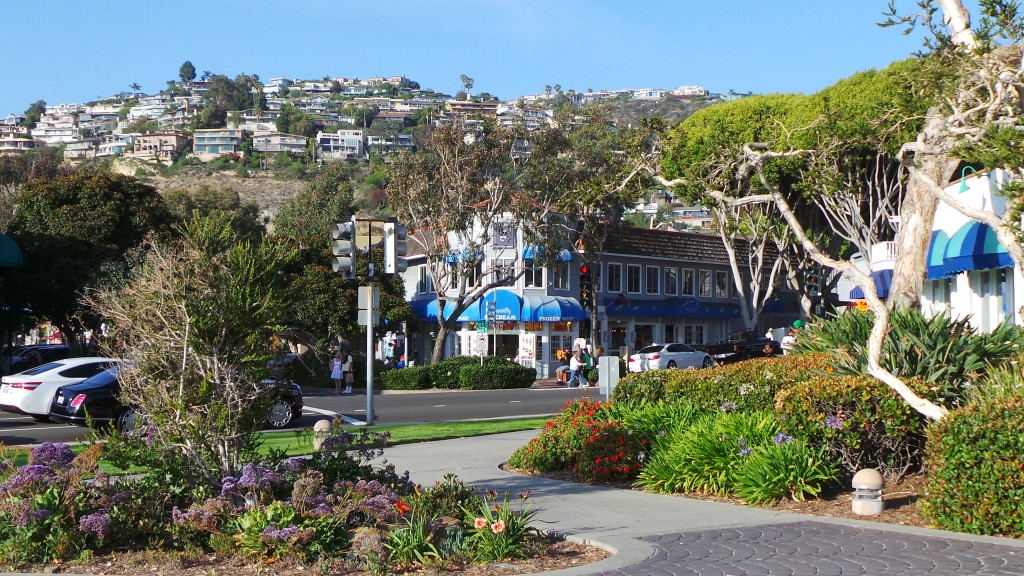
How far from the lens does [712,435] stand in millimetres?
11945

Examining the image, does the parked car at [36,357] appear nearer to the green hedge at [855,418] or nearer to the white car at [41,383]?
the white car at [41,383]

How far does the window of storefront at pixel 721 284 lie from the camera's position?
211ft

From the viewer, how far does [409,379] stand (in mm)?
40969

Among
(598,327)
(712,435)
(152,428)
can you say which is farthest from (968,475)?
(598,327)

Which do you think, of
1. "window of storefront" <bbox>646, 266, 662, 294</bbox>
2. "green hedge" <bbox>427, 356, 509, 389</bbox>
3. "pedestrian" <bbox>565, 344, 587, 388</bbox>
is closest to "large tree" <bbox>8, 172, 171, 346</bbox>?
"green hedge" <bbox>427, 356, 509, 389</bbox>

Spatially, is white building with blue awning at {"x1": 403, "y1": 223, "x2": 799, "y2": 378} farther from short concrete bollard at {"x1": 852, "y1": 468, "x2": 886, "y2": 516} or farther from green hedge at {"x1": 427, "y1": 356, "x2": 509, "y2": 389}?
short concrete bollard at {"x1": 852, "y1": 468, "x2": 886, "y2": 516}

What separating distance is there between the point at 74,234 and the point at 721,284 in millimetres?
35519

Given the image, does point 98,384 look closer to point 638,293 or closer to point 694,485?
point 694,485

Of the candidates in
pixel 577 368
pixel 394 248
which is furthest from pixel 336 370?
pixel 394 248

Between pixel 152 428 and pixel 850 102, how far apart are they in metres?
33.9

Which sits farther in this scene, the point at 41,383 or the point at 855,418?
the point at 41,383

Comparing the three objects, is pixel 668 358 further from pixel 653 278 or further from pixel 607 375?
pixel 607 375

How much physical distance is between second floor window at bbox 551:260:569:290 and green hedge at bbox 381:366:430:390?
45.2ft

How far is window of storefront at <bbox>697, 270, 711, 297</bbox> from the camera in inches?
2483
